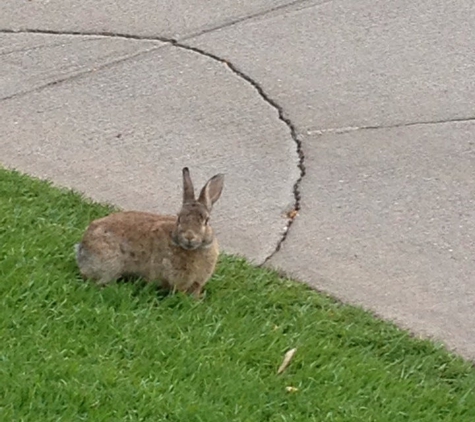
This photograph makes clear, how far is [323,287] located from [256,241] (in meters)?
0.49

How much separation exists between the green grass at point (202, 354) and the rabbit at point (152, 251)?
70mm

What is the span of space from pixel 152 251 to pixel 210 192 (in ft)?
1.13

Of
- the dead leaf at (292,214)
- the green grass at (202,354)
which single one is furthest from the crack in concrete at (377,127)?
the green grass at (202,354)

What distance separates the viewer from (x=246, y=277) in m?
5.04

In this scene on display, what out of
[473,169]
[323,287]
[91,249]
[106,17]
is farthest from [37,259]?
[106,17]

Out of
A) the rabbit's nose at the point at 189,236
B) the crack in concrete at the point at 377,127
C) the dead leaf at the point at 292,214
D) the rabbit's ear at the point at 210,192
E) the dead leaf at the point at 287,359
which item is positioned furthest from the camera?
the crack in concrete at the point at 377,127

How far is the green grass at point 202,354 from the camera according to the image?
4.08 meters

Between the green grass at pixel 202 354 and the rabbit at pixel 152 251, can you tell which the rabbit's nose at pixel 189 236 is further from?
the green grass at pixel 202 354

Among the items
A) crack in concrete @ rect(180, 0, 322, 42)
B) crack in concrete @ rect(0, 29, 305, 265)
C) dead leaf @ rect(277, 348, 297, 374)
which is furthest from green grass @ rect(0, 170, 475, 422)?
crack in concrete @ rect(180, 0, 322, 42)

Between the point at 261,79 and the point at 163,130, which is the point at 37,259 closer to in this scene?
the point at 163,130

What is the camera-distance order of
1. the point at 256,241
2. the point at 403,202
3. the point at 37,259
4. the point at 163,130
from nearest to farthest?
the point at 37,259 < the point at 256,241 < the point at 403,202 < the point at 163,130

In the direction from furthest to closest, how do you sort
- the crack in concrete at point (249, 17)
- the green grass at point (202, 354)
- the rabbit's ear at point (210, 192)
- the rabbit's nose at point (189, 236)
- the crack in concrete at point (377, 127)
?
the crack in concrete at point (249, 17) < the crack in concrete at point (377, 127) < the rabbit's ear at point (210, 192) < the rabbit's nose at point (189, 236) < the green grass at point (202, 354)

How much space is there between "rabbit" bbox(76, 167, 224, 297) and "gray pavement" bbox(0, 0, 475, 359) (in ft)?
1.91

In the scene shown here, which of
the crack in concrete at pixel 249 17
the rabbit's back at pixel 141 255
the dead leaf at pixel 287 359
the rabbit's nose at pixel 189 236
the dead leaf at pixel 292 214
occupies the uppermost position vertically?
the rabbit's nose at pixel 189 236
